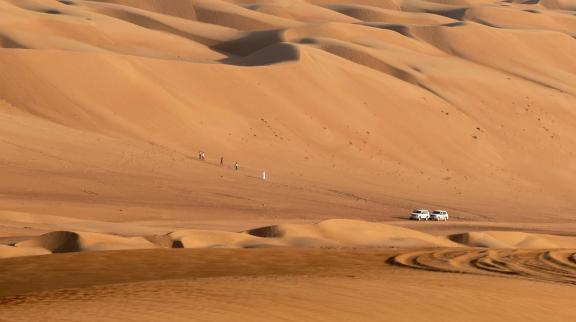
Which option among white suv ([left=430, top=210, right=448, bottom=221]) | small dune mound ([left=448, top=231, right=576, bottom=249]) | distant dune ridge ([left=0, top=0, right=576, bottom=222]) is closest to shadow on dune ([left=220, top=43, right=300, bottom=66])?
distant dune ridge ([left=0, top=0, right=576, bottom=222])

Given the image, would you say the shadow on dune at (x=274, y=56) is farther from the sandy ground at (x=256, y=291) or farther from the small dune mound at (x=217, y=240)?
the sandy ground at (x=256, y=291)

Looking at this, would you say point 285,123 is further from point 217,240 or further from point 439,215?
point 217,240

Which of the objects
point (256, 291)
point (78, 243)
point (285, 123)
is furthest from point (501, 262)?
point (285, 123)

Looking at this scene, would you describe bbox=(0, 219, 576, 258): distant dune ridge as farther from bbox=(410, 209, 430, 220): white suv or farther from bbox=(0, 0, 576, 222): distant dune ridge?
bbox=(0, 0, 576, 222): distant dune ridge

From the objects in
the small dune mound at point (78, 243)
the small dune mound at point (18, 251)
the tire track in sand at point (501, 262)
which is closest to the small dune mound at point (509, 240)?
the tire track in sand at point (501, 262)

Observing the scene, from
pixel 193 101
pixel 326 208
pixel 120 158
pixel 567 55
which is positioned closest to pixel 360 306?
pixel 326 208

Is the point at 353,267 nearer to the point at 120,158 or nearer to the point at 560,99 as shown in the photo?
the point at 120,158
